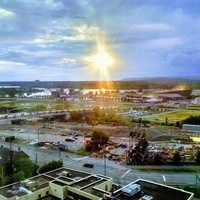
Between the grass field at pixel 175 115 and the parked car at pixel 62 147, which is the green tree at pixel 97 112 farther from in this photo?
the parked car at pixel 62 147

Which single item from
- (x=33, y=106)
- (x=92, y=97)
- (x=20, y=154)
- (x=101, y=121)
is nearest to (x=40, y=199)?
(x=20, y=154)

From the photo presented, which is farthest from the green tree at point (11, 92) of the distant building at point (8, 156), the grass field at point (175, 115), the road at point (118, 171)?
the distant building at point (8, 156)

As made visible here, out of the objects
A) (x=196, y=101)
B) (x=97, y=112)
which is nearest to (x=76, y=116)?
(x=97, y=112)

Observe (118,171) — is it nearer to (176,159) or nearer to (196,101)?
(176,159)

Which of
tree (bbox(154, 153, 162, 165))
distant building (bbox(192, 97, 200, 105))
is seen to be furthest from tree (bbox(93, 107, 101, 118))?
tree (bbox(154, 153, 162, 165))

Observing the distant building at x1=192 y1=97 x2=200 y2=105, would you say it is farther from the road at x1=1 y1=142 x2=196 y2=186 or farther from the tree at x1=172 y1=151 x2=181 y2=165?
the road at x1=1 y1=142 x2=196 y2=186

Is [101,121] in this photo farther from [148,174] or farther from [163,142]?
[148,174]
